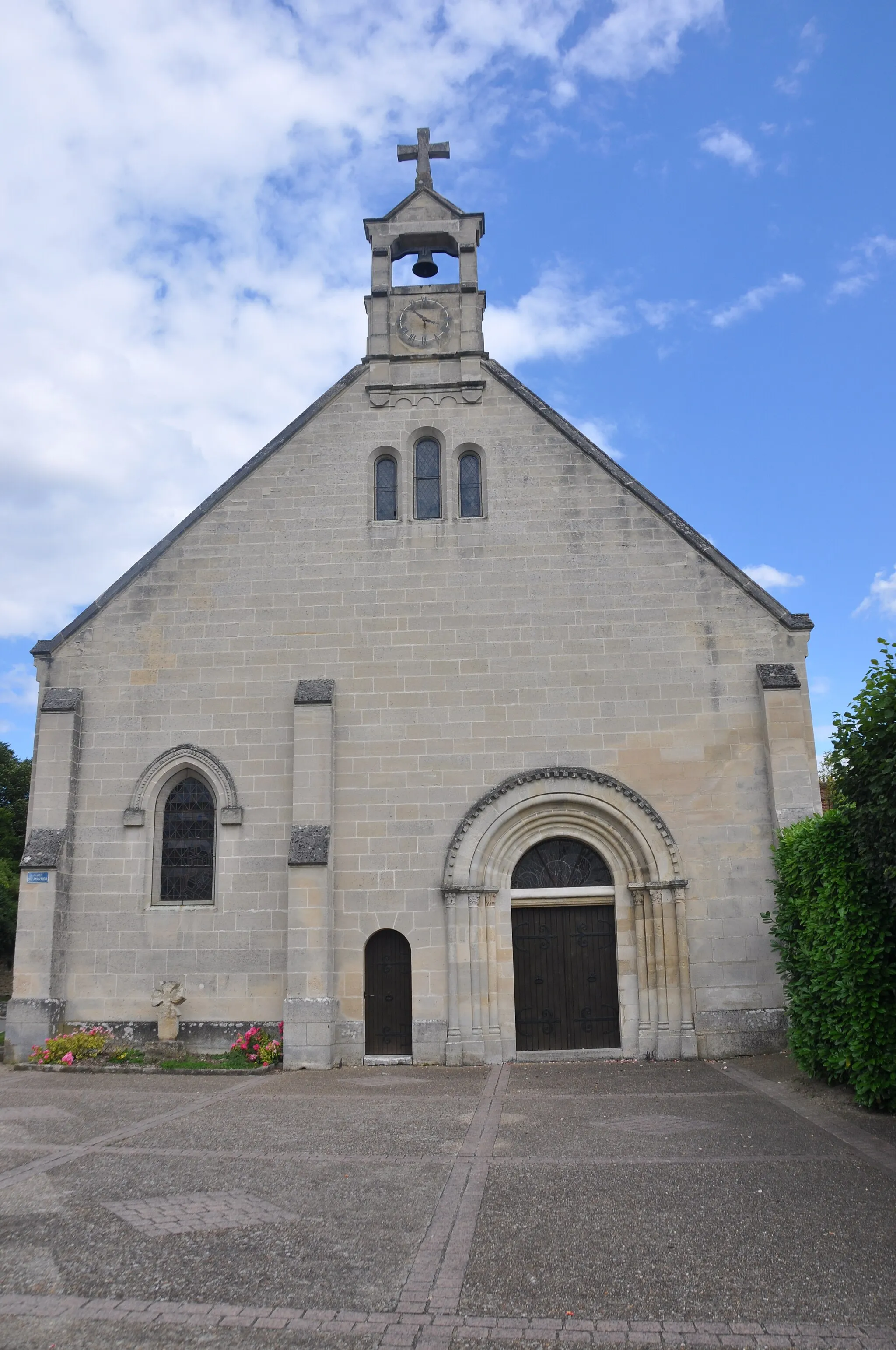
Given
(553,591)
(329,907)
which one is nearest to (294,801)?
(329,907)

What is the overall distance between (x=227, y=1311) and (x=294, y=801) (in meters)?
10.2

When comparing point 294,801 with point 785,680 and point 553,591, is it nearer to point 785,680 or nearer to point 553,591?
point 553,591

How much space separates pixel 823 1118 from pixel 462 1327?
20.9ft

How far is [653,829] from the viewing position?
15.2 meters

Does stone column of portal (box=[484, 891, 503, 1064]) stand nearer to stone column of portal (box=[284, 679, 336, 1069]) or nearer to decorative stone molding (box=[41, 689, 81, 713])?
stone column of portal (box=[284, 679, 336, 1069])

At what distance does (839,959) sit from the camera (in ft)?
34.3

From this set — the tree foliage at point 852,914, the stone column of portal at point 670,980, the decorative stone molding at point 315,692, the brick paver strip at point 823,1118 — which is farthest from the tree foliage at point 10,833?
the tree foliage at point 852,914

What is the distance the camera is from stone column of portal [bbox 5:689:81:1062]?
1515 centimetres

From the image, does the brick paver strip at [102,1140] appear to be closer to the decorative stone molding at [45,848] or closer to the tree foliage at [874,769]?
the decorative stone molding at [45,848]

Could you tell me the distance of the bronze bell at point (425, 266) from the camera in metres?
18.6

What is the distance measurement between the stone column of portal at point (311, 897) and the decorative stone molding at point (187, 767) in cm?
104

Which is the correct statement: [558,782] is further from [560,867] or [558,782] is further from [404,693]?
[404,693]

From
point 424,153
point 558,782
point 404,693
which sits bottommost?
point 558,782

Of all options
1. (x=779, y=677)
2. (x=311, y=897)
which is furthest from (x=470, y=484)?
(x=311, y=897)
